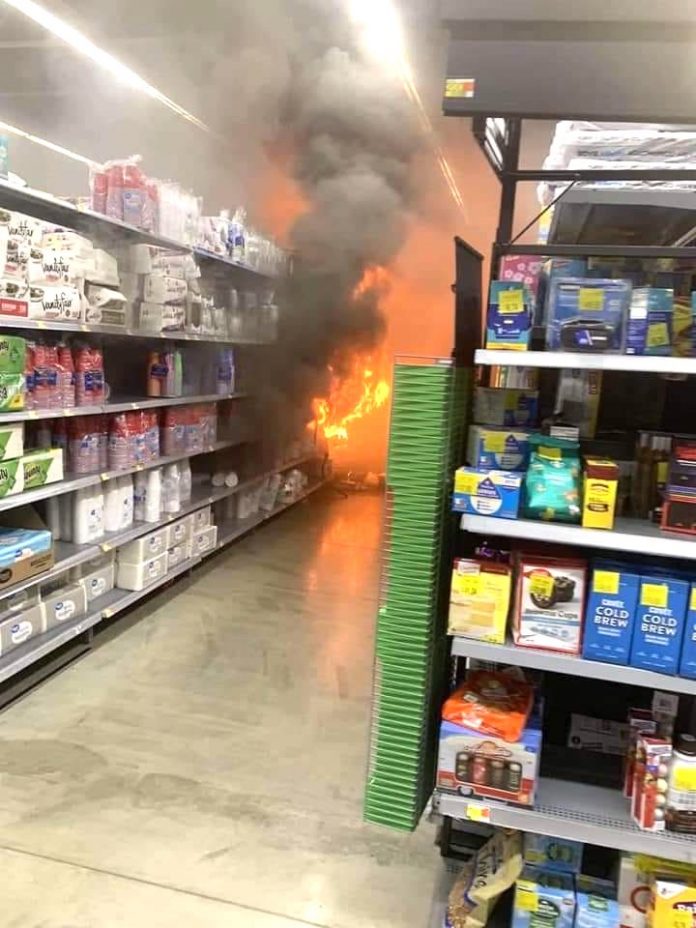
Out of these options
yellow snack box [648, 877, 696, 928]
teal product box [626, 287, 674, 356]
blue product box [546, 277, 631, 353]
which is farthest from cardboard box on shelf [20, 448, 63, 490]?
yellow snack box [648, 877, 696, 928]

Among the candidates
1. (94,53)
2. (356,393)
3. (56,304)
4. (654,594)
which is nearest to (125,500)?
(56,304)

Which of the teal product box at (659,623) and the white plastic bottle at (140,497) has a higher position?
the teal product box at (659,623)

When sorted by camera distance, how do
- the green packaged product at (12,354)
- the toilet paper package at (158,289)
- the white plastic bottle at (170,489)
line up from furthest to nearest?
the white plastic bottle at (170,489)
the toilet paper package at (158,289)
the green packaged product at (12,354)

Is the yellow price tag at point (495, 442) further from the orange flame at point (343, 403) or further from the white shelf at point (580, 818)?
the orange flame at point (343, 403)

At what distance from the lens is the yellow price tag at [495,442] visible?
1.93 meters

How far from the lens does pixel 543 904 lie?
195cm

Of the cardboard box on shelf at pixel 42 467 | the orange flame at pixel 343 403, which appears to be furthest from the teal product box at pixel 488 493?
the orange flame at pixel 343 403

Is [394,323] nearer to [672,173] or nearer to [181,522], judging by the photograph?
[181,522]

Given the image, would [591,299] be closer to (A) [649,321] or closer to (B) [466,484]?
(A) [649,321]

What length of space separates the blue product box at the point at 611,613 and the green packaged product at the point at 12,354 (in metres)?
2.49

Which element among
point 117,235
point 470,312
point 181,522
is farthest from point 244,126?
point 470,312

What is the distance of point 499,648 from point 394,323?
790 centimetres

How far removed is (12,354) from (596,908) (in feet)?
9.45

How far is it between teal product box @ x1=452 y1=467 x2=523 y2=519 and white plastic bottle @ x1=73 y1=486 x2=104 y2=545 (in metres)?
2.61
